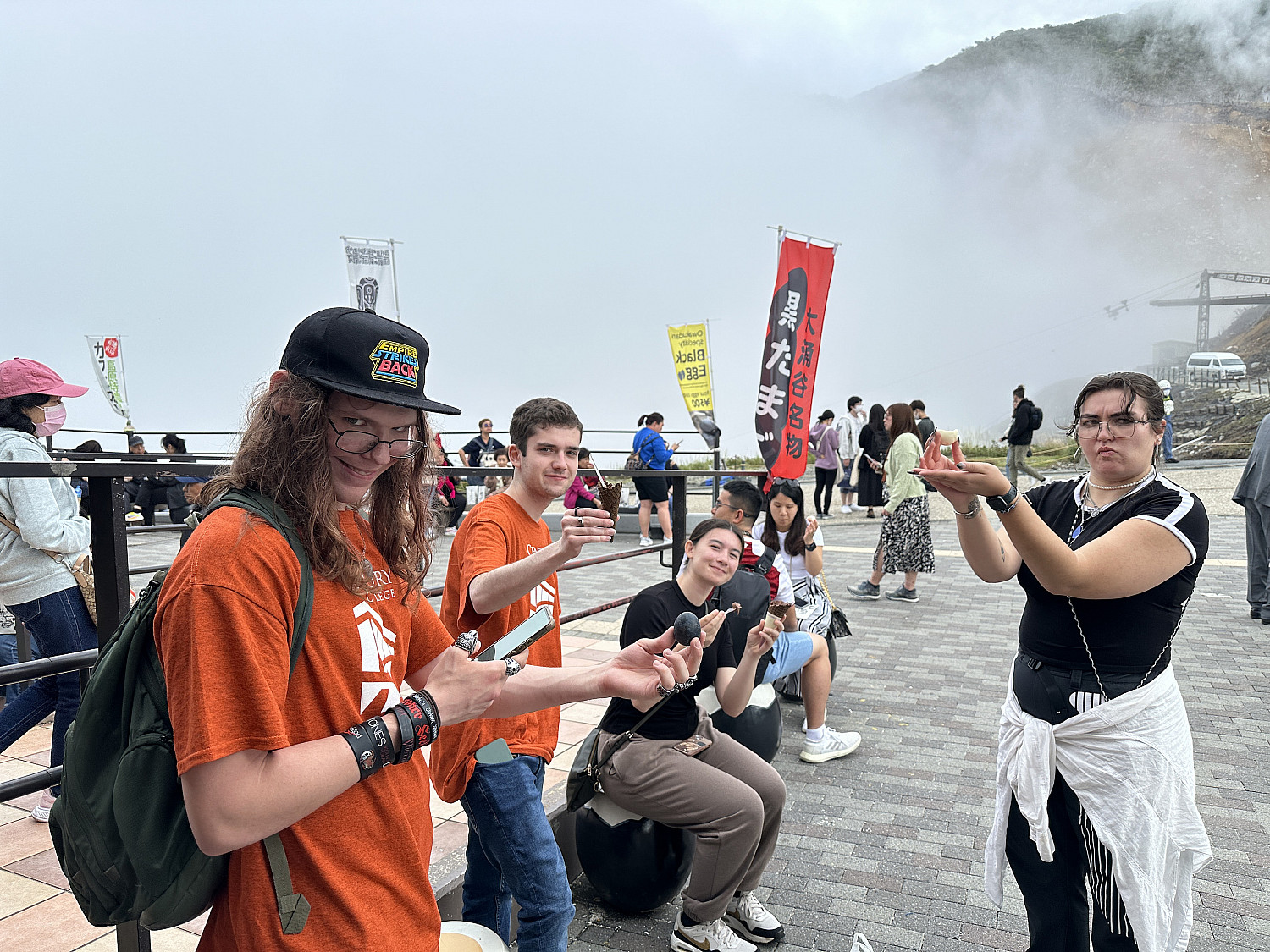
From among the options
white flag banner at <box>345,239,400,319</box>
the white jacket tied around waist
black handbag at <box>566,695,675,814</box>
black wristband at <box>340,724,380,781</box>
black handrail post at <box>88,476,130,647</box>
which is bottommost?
black handbag at <box>566,695,675,814</box>

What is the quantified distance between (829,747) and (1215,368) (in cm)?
3712

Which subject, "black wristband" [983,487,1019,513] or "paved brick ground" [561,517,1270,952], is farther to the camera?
"paved brick ground" [561,517,1270,952]

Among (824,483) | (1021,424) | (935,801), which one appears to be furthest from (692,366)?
(935,801)

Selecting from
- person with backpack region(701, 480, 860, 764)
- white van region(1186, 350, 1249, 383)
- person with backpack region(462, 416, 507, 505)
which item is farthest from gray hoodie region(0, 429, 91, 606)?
white van region(1186, 350, 1249, 383)

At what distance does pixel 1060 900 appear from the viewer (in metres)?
2.29

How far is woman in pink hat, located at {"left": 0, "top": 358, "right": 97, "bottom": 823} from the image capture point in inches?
125

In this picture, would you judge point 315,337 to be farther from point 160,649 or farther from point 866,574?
point 866,574

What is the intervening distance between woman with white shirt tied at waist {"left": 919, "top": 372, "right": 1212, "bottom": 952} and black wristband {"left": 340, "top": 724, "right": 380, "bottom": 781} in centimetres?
151

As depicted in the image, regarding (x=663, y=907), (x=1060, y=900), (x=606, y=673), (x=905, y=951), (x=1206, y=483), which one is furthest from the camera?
(x=1206, y=483)

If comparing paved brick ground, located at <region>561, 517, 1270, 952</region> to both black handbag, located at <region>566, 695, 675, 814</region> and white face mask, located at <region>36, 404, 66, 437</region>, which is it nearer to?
black handbag, located at <region>566, 695, 675, 814</region>

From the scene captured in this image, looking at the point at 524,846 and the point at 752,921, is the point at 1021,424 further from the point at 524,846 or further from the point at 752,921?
the point at 524,846

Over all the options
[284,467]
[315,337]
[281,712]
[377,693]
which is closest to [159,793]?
[281,712]

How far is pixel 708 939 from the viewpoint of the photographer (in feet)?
8.93

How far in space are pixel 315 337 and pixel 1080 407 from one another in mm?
2264
